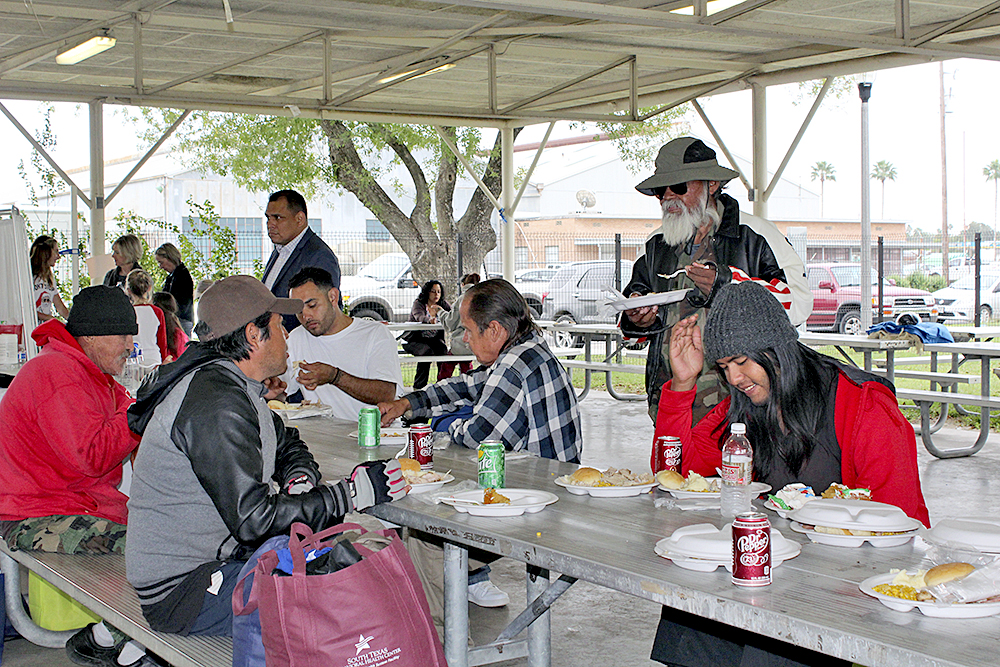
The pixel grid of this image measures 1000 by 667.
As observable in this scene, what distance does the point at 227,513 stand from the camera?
2.62 m

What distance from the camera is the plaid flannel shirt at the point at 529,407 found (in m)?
3.71

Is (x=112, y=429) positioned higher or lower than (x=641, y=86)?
lower

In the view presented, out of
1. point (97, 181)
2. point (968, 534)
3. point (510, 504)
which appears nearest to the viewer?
point (968, 534)

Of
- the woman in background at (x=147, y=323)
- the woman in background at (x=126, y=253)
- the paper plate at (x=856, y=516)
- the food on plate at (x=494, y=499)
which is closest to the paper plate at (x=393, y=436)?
the food on plate at (x=494, y=499)

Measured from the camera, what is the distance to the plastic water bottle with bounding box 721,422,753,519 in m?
2.54

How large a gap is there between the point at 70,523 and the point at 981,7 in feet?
25.3

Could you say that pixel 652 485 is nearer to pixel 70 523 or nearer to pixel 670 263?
pixel 670 263

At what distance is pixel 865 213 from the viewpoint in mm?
11750

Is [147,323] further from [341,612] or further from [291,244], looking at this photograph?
[341,612]

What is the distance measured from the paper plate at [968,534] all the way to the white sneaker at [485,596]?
2714mm

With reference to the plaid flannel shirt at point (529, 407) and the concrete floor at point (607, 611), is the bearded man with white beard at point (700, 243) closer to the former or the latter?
the plaid flannel shirt at point (529, 407)

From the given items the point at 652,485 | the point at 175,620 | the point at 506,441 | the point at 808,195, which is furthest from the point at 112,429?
the point at 808,195

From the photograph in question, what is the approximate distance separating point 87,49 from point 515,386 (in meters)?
6.05

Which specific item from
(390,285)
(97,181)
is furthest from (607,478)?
(390,285)
